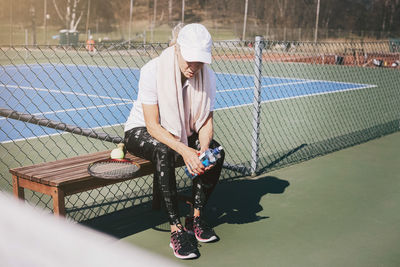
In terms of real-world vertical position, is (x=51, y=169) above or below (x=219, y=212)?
above

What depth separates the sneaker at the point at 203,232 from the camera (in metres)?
3.72

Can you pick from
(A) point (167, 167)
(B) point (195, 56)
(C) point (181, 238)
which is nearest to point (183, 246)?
(C) point (181, 238)

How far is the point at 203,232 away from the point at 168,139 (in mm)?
740

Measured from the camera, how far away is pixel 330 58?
1001 inches

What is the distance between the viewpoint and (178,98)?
375cm

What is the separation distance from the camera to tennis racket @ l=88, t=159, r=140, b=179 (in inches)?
132

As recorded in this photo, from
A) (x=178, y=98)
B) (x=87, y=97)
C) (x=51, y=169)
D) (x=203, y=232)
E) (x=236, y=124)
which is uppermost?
(x=178, y=98)

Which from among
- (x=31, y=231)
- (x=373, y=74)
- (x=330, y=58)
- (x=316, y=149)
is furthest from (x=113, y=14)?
(x=31, y=231)

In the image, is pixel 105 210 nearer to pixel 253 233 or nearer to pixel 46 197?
Result: pixel 46 197

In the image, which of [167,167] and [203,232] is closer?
[167,167]

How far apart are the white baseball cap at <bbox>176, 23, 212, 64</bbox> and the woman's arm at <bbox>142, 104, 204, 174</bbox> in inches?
18.6

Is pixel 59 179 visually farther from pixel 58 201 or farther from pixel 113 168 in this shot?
pixel 113 168

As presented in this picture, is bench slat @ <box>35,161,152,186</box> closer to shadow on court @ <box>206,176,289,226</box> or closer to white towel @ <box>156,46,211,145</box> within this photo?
white towel @ <box>156,46,211,145</box>

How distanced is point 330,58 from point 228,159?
20.6m
